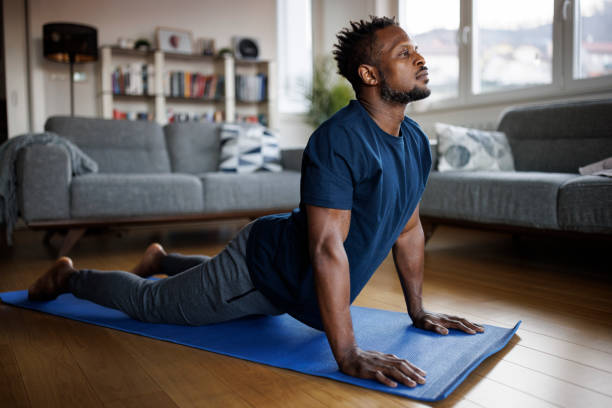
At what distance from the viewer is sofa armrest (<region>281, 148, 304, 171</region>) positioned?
371 cm

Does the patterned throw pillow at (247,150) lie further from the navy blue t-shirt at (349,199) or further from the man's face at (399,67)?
the man's face at (399,67)

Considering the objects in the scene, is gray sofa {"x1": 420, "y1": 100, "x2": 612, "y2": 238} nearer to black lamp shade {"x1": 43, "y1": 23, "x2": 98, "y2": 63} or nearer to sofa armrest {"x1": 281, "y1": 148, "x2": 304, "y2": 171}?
sofa armrest {"x1": 281, "y1": 148, "x2": 304, "y2": 171}

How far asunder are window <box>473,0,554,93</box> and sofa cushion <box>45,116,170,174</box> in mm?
2608

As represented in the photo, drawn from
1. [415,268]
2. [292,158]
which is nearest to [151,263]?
[415,268]

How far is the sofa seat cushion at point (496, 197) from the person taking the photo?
223cm

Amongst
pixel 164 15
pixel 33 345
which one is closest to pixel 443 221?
pixel 33 345

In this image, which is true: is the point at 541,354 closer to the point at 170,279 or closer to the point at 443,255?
the point at 170,279

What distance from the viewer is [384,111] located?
3.62 feet

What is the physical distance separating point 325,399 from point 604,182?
160cm

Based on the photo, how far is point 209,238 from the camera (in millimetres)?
3562

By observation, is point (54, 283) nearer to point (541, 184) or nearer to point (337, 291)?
point (337, 291)

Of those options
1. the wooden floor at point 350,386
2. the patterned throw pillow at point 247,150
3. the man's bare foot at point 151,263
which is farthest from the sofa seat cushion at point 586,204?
the patterned throw pillow at point 247,150

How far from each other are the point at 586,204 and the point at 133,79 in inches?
179

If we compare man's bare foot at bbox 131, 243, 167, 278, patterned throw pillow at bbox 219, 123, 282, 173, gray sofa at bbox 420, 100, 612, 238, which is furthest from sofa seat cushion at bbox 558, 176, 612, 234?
patterned throw pillow at bbox 219, 123, 282, 173
